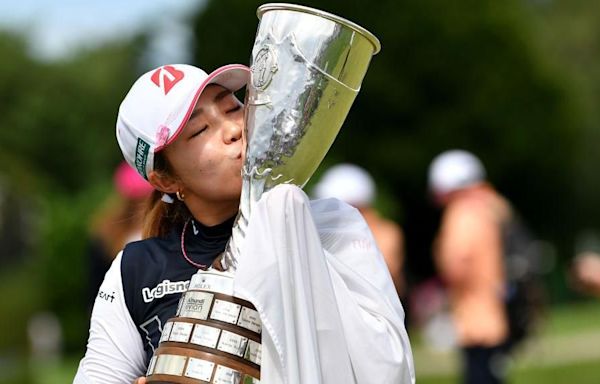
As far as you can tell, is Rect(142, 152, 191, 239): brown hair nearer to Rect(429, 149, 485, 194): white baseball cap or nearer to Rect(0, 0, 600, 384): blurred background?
Rect(429, 149, 485, 194): white baseball cap

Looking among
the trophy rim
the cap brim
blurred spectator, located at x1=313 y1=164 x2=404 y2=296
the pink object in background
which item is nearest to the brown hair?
the cap brim

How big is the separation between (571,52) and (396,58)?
704 inches

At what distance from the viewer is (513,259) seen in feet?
26.7

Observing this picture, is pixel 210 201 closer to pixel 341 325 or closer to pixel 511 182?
pixel 341 325

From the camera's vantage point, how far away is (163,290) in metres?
2.96

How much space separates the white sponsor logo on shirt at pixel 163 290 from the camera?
2957 millimetres

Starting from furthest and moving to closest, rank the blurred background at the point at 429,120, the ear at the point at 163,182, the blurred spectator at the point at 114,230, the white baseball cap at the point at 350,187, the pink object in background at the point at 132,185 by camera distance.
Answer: the blurred background at the point at 429,120 < the white baseball cap at the point at 350,187 < the blurred spectator at the point at 114,230 < the pink object in background at the point at 132,185 < the ear at the point at 163,182

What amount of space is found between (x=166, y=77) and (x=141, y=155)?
20 cm

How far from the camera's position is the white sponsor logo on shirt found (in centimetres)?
296

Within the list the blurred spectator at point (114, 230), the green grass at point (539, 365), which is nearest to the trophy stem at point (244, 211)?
the blurred spectator at point (114, 230)

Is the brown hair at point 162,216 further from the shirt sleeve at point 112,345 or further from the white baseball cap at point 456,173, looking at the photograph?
the white baseball cap at point 456,173

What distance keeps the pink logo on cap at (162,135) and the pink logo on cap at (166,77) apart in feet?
0.29

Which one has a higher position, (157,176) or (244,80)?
(244,80)

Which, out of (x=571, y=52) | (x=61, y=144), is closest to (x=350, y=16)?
(x=61, y=144)
